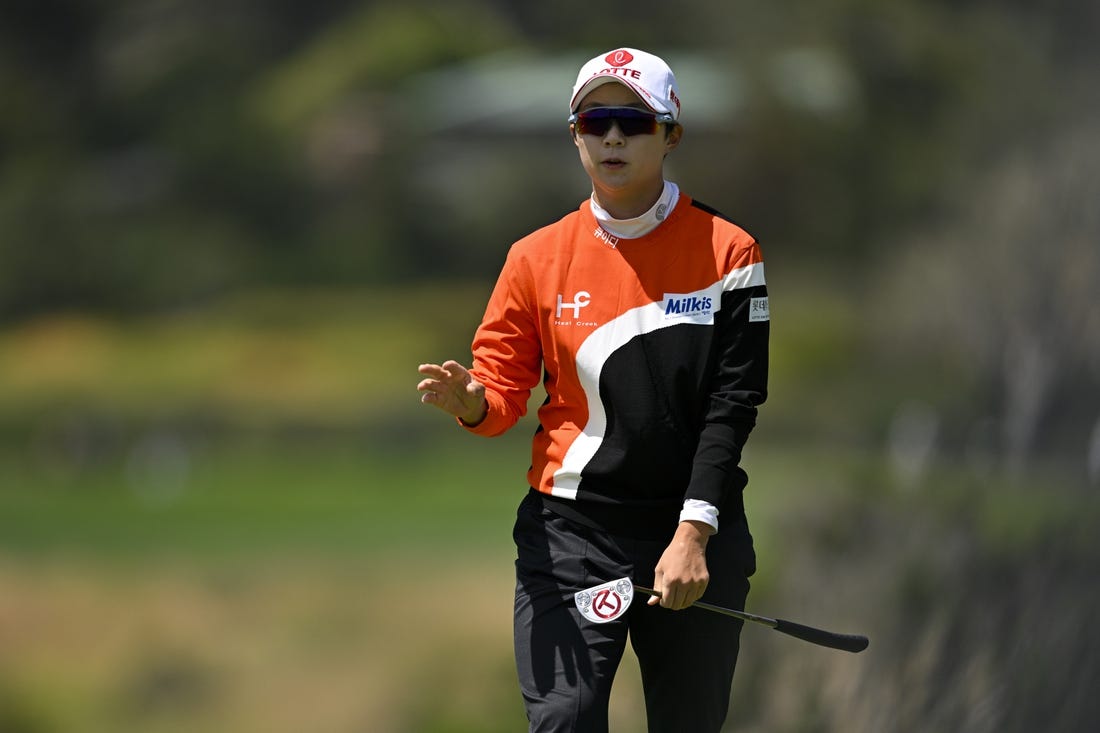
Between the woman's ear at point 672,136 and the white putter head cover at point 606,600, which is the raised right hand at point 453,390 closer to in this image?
the white putter head cover at point 606,600

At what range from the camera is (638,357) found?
12.2 ft

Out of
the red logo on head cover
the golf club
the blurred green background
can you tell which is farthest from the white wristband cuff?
the blurred green background

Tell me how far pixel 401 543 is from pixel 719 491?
31.6 metres

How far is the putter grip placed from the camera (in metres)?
3.80

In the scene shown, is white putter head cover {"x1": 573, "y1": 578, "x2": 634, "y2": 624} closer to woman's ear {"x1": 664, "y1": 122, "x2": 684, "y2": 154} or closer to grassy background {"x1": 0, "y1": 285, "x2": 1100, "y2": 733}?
woman's ear {"x1": 664, "y1": 122, "x2": 684, "y2": 154}

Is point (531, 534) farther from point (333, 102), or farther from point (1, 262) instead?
point (333, 102)

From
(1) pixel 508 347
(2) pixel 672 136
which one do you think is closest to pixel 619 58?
(2) pixel 672 136

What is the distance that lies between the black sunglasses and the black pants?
84 cm

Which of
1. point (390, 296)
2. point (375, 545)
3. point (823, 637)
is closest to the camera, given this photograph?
point (823, 637)

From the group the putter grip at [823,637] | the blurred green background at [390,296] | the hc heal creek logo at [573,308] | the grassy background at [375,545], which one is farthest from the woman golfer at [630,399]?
the blurred green background at [390,296]

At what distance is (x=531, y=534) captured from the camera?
388 cm

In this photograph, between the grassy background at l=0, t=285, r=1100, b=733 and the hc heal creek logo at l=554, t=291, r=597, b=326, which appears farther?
the grassy background at l=0, t=285, r=1100, b=733

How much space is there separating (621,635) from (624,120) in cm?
109

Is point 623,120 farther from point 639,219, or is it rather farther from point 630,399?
point 630,399
